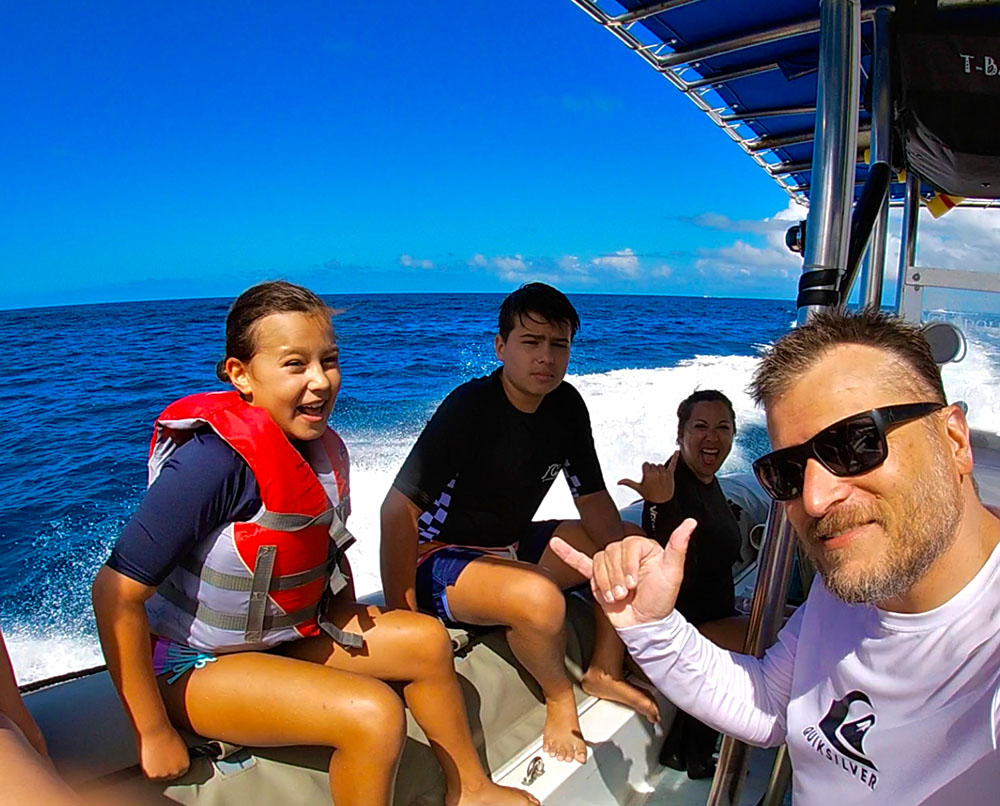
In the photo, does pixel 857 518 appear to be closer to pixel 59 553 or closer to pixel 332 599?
pixel 332 599

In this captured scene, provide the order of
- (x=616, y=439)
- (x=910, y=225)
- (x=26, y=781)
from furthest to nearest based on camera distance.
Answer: (x=616, y=439), (x=910, y=225), (x=26, y=781)

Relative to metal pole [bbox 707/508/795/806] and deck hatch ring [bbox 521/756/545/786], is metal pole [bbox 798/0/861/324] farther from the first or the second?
deck hatch ring [bbox 521/756/545/786]

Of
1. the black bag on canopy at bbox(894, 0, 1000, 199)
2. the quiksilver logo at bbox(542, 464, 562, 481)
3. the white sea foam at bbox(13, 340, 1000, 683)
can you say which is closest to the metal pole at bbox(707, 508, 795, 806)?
the white sea foam at bbox(13, 340, 1000, 683)

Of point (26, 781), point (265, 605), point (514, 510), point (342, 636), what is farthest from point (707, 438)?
point (26, 781)

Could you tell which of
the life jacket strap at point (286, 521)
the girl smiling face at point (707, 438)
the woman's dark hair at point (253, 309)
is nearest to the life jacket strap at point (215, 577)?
the life jacket strap at point (286, 521)

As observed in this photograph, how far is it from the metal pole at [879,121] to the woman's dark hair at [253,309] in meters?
1.36

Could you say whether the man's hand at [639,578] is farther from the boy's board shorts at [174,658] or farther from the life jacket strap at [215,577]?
the boy's board shorts at [174,658]

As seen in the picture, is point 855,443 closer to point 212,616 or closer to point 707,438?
point 212,616

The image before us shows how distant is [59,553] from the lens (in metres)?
3.81

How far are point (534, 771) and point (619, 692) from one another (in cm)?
36

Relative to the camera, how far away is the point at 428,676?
145cm

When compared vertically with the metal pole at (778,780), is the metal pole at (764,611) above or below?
above

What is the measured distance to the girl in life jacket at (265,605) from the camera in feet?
3.83

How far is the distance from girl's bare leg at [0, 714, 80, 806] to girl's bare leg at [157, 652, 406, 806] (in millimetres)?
478
